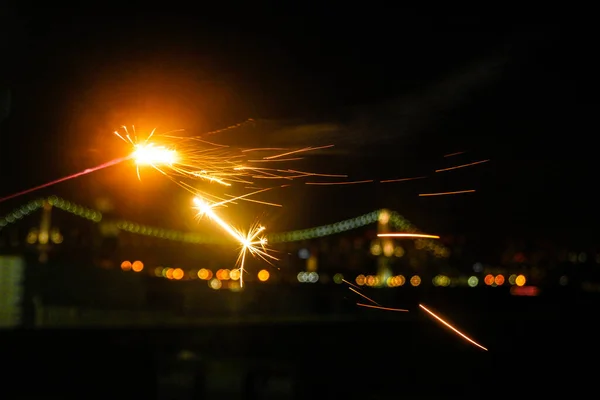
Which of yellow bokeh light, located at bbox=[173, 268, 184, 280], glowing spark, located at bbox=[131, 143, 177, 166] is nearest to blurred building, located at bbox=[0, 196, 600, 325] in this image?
yellow bokeh light, located at bbox=[173, 268, 184, 280]

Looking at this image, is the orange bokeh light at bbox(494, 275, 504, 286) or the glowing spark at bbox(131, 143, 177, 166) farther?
the orange bokeh light at bbox(494, 275, 504, 286)

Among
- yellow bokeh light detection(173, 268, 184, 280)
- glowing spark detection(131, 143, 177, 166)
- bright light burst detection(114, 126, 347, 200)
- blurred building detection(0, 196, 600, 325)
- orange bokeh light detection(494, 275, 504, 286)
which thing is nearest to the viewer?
glowing spark detection(131, 143, 177, 166)

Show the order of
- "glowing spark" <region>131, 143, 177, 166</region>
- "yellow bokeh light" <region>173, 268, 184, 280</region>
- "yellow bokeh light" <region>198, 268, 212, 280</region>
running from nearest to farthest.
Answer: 1. "glowing spark" <region>131, 143, 177, 166</region>
2. "yellow bokeh light" <region>198, 268, 212, 280</region>
3. "yellow bokeh light" <region>173, 268, 184, 280</region>

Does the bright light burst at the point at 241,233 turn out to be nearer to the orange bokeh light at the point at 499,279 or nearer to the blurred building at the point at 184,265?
the blurred building at the point at 184,265

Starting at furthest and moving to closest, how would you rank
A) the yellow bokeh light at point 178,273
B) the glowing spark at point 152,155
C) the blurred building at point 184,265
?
1. the yellow bokeh light at point 178,273
2. the blurred building at point 184,265
3. the glowing spark at point 152,155

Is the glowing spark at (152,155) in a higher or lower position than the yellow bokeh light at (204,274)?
higher

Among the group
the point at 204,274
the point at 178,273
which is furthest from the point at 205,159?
the point at 178,273

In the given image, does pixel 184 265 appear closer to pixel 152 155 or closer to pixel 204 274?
pixel 204 274

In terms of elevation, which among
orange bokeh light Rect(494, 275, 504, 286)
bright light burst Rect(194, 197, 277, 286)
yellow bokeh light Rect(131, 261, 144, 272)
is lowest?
bright light burst Rect(194, 197, 277, 286)

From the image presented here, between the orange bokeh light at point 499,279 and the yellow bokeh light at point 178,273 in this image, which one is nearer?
the yellow bokeh light at point 178,273

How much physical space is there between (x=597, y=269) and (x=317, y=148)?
706 inches

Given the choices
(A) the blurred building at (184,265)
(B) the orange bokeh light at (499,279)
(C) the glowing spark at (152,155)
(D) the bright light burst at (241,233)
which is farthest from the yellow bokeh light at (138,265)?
(C) the glowing spark at (152,155)

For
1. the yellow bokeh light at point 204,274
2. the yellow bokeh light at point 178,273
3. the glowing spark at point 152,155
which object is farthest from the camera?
the yellow bokeh light at point 178,273

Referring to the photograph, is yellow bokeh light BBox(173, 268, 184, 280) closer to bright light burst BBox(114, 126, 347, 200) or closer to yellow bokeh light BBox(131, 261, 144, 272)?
yellow bokeh light BBox(131, 261, 144, 272)
